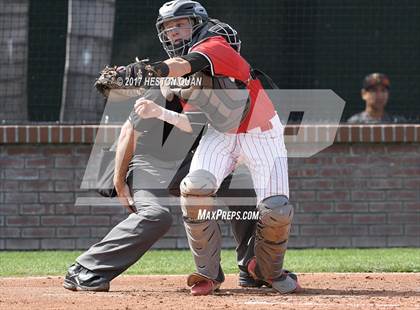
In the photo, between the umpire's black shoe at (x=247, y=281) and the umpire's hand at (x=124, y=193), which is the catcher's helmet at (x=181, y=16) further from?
the umpire's black shoe at (x=247, y=281)

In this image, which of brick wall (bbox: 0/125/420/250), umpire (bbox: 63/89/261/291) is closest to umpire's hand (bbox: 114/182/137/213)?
umpire (bbox: 63/89/261/291)

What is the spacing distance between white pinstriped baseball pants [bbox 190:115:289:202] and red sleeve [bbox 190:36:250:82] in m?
0.39

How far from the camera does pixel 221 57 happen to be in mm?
6301

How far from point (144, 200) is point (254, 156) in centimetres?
77

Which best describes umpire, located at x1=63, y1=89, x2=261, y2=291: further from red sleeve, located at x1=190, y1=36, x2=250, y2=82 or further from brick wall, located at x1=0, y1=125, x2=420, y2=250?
brick wall, located at x1=0, y1=125, x2=420, y2=250

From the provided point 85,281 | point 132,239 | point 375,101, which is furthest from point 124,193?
point 375,101

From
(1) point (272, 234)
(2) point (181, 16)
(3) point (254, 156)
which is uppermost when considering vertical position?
(2) point (181, 16)

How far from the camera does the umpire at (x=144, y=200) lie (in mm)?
6664

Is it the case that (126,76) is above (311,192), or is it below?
above

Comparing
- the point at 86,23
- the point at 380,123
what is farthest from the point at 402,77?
the point at 86,23

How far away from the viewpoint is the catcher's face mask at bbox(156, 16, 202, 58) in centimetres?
657

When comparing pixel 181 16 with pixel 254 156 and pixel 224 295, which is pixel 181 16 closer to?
pixel 254 156

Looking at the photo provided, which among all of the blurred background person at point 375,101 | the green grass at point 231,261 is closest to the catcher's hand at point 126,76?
the green grass at point 231,261

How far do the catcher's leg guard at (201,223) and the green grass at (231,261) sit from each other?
5.58 ft
